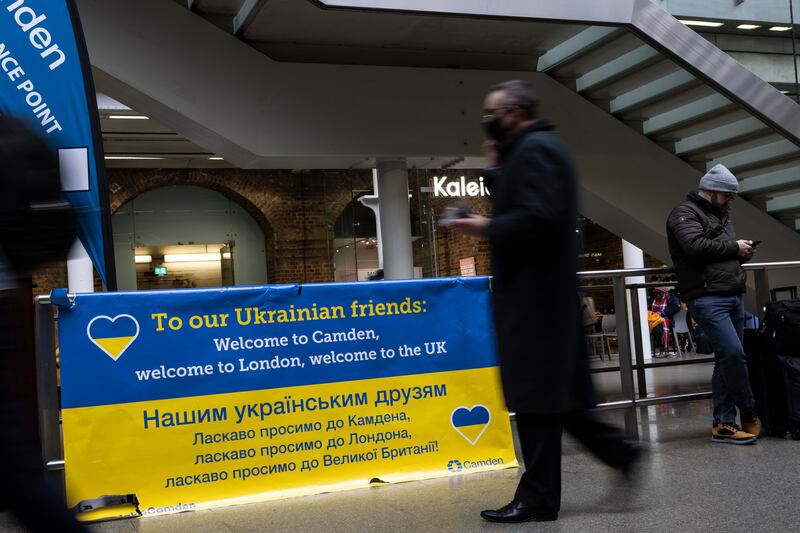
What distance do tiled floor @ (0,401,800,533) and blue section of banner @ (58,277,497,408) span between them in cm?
61

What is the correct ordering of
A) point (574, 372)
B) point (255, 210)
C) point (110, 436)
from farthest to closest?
point (255, 210) → point (110, 436) → point (574, 372)

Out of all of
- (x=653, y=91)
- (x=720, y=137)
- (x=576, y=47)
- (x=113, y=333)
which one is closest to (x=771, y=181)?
(x=720, y=137)

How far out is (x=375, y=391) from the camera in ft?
15.2

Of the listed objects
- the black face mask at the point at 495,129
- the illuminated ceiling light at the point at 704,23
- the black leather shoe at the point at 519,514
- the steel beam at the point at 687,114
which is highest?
the illuminated ceiling light at the point at 704,23

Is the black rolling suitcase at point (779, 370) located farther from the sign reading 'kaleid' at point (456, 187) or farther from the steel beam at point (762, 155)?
the sign reading 'kaleid' at point (456, 187)

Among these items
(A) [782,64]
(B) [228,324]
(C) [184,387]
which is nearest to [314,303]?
(B) [228,324]

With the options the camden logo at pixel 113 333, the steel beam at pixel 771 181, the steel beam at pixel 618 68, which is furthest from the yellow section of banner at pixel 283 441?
the steel beam at pixel 771 181

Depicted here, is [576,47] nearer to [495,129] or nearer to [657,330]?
[495,129]

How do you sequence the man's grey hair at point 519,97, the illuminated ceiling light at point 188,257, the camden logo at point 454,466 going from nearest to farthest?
the man's grey hair at point 519,97, the camden logo at point 454,466, the illuminated ceiling light at point 188,257

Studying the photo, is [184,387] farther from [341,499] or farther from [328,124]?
[328,124]

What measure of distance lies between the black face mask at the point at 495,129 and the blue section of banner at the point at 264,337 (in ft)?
4.71

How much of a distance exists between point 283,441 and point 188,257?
1514 cm

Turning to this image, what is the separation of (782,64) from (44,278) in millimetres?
13645

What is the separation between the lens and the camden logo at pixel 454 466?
188 inches
